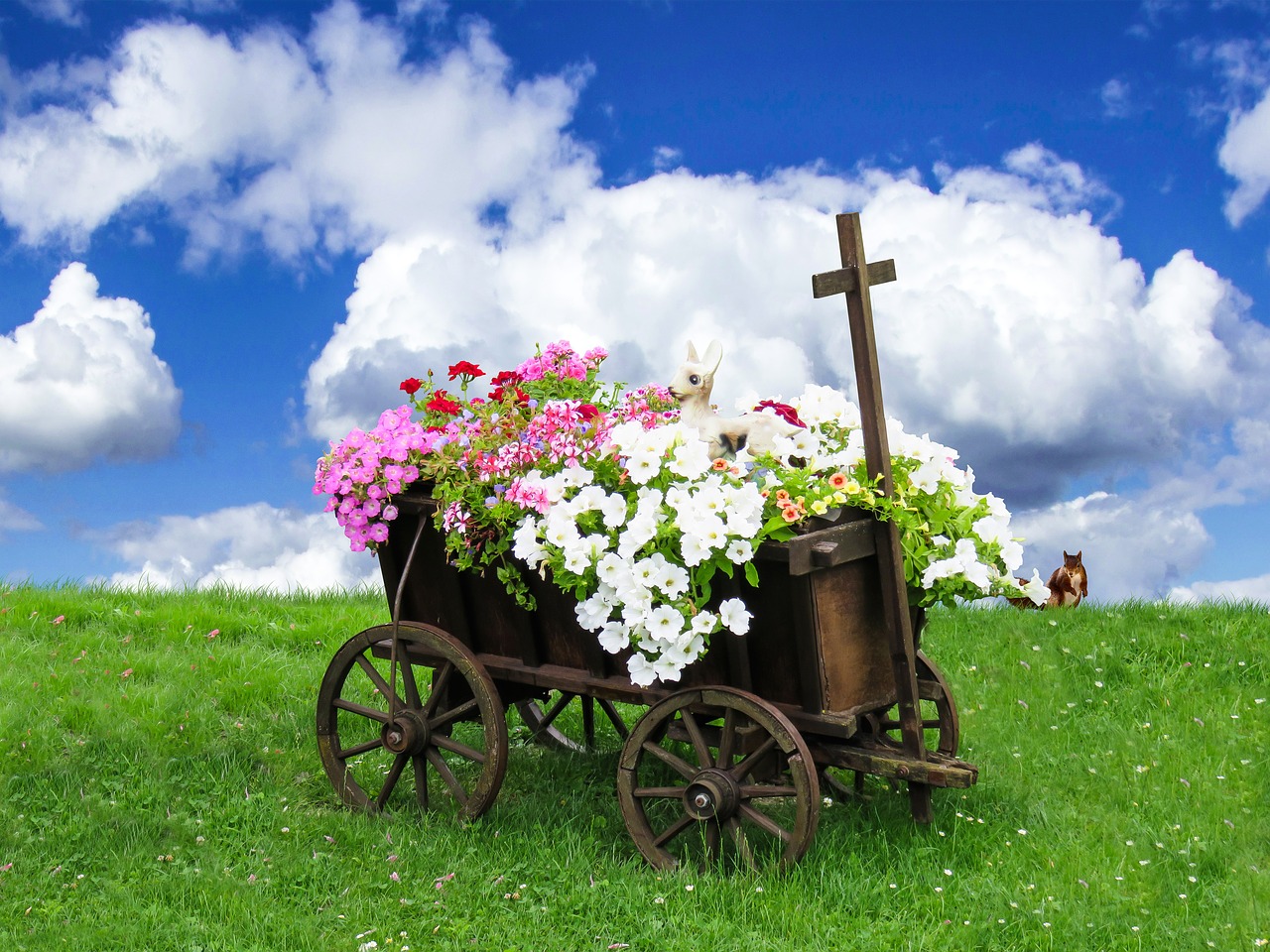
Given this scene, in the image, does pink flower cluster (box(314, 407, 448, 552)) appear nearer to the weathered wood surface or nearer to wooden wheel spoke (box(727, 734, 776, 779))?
the weathered wood surface

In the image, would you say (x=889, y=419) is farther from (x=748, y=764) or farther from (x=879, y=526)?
(x=748, y=764)

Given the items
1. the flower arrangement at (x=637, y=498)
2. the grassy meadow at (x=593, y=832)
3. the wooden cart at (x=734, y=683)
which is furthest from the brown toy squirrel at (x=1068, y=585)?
the flower arrangement at (x=637, y=498)

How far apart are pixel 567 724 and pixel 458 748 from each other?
167 centimetres

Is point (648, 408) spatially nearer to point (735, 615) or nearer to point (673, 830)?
point (735, 615)

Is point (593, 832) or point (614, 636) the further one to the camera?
point (593, 832)

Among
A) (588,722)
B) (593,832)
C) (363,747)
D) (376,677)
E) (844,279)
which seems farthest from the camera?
(588,722)

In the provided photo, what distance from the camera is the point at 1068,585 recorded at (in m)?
8.57

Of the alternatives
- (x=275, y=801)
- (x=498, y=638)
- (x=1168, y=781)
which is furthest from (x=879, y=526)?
(x=275, y=801)

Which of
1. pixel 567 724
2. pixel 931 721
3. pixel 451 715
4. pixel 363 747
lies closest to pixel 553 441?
pixel 451 715

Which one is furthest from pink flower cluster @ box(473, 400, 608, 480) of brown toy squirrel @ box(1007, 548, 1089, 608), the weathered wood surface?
brown toy squirrel @ box(1007, 548, 1089, 608)

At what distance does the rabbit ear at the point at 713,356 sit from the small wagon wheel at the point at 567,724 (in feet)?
6.68

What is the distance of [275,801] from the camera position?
5.71m

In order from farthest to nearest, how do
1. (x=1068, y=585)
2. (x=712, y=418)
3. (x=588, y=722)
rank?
(x=1068, y=585), (x=588, y=722), (x=712, y=418)

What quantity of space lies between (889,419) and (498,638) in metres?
1.93
